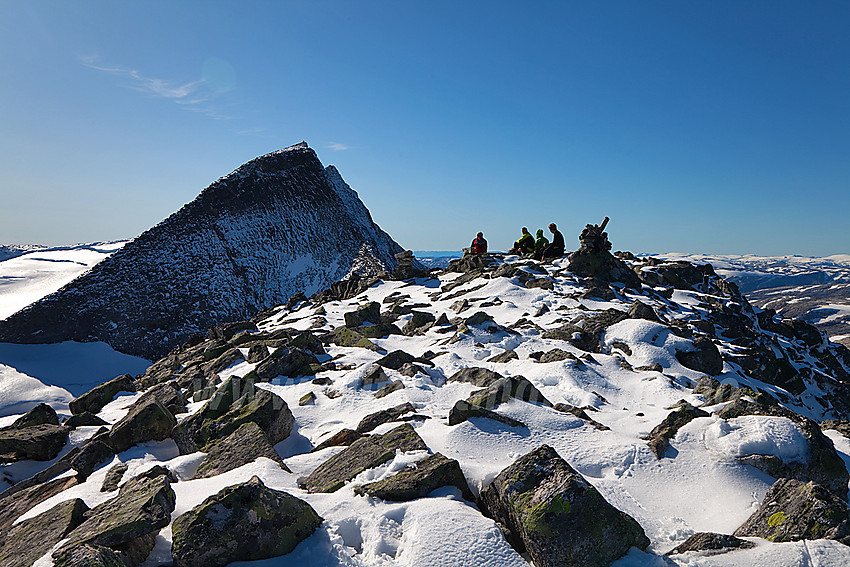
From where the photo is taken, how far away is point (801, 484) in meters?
5.54

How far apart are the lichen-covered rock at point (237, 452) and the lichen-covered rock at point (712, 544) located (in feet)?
20.1

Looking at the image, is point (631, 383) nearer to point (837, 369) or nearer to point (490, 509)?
point (490, 509)

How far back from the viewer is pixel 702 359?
1574cm

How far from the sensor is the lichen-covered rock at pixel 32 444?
1044cm

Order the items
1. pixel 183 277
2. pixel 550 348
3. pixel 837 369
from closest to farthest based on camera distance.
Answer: pixel 550 348
pixel 837 369
pixel 183 277

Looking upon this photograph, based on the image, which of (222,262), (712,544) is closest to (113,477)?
(712,544)

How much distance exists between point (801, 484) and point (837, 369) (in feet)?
125

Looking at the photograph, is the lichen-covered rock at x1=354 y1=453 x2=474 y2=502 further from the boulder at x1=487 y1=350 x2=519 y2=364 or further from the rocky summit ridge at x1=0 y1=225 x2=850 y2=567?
the boulder at x1=487 y1=350 x2=519 y2=364

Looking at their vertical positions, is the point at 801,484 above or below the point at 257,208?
below

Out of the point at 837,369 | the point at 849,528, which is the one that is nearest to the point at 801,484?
the point at 849,528

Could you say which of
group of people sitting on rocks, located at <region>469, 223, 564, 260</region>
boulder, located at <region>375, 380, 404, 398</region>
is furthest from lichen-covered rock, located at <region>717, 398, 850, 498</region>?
group of people sitting on rocks, located at <region>469, 223, 564, 260</region>

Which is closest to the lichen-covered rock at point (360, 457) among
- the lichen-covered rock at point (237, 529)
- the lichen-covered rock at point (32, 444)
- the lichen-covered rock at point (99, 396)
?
the lichen-covered rock at point (237, 529)

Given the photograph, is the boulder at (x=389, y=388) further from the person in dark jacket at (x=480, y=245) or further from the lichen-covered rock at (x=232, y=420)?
the person in dark jacket at (x=480, y=245)

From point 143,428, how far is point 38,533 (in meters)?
4.28
